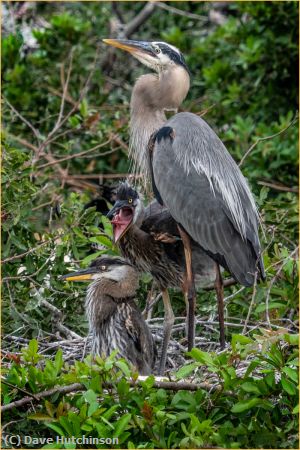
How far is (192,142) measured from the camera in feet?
17.6

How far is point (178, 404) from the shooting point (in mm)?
4215

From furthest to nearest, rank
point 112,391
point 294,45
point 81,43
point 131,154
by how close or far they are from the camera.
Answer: point 81,43, point 294,45, point 131,154, point 112,391

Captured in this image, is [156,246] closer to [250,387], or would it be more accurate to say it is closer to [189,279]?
[189,279]

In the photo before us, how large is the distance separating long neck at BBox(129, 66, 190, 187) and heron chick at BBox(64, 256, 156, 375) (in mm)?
580

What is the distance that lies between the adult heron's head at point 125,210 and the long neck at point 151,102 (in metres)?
0.34

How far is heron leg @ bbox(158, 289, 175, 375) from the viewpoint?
5.30 meters

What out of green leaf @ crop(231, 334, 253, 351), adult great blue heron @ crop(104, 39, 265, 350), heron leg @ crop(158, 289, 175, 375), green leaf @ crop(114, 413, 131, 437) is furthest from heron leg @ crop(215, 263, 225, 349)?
green leaf @ crop(114, 413, 131, 437)

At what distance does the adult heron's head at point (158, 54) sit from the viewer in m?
5.78

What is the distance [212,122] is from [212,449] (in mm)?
4158

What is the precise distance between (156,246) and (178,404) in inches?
53.8

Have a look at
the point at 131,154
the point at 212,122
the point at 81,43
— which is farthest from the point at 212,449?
the point at 81,43

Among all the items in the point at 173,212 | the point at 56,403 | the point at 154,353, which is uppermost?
the point at 173,212

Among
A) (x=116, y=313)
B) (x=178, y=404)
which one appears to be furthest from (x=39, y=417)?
(x=116, y=313)

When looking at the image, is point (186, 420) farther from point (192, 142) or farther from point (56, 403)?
point (192, 142)
